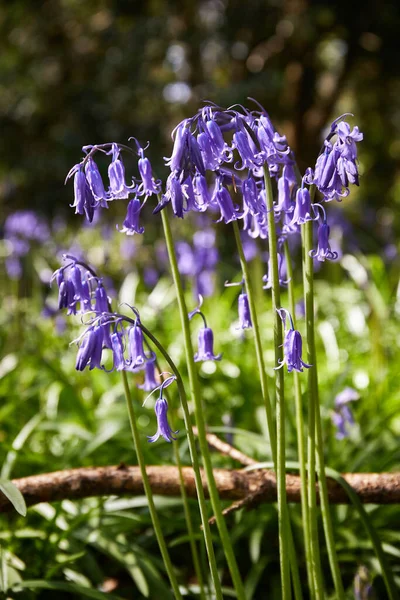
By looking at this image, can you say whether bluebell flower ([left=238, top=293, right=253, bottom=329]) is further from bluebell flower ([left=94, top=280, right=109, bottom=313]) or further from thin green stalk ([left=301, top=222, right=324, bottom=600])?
bluebell flower ([left=94, top=280, right=109, bottom=313])

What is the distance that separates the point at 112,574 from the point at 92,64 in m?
10.3

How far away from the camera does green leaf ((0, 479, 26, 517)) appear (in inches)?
74.7

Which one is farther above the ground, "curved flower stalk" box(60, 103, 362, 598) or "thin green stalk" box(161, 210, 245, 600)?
"curved flower stalk" box(60, 103, 362, 598)

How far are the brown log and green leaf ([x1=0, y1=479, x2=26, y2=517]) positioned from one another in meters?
0.31

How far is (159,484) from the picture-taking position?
7.91 feet

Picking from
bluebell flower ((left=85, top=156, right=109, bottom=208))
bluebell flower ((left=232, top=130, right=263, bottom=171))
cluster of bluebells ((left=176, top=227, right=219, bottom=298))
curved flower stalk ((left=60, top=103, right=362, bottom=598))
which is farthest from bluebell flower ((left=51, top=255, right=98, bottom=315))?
cluster of bluebells ((left=176, top=227, right=219, bottom=298))

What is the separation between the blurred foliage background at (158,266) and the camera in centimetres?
289

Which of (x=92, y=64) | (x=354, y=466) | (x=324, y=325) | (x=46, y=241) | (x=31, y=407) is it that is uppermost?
(x=92, y=64)

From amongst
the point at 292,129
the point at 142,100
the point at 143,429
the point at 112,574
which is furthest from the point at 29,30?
the point at 112,574

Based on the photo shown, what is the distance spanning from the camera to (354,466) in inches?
118

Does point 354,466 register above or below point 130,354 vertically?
below

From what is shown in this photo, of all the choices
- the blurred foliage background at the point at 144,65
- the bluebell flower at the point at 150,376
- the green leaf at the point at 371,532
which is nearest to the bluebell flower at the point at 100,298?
Answer: the bluebell flower at the point at 150,376

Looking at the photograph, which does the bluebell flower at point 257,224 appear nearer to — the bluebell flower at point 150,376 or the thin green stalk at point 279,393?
the thin green stalk at point 279,393

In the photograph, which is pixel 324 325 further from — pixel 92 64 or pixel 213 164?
pixel 92 64
